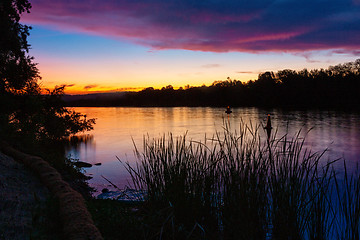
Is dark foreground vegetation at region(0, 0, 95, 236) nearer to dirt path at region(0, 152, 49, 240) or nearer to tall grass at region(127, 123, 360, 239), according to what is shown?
dirt path at region(0, 152, 49, 240)

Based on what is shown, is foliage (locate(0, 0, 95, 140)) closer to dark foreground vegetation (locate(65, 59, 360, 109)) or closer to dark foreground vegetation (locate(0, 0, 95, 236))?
dark foreground vegetation (locate(0, 0, 95, 236))

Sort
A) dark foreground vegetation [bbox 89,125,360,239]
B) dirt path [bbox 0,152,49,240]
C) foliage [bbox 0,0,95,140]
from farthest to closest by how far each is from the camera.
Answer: foliage [bbox 0,0,95,140], dark foreground vegetation [bbox 89,125,360,239], dirt path [bbox 0,152,49,240]

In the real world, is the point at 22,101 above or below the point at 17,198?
above

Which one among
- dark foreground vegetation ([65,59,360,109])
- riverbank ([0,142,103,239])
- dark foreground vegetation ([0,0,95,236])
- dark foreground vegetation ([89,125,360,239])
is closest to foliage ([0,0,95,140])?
dark foreground vegetation ([0,0,95,236])

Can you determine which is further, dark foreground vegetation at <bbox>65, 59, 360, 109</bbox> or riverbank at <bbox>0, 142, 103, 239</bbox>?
dark foreground vegetation at <bbox>65, 59, 360, 109</bbox>

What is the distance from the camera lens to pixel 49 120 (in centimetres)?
1686

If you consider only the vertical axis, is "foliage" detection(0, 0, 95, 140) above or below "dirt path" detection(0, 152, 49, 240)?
above

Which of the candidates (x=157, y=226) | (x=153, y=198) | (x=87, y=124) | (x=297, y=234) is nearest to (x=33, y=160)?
(x=153, y=198)

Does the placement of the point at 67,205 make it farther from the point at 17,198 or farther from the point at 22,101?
the point at 22,101

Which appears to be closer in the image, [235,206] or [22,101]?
[235,206]

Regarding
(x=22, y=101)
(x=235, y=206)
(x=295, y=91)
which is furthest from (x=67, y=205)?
(x=295, y=91)

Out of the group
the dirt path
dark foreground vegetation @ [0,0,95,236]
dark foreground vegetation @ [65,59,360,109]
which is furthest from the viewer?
dark foreground vegetation @ [65,59,360,109]

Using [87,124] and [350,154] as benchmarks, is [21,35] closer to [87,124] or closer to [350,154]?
[87,124]

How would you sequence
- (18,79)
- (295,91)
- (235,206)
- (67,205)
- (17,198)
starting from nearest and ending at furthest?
(235,206)
(67,205)
(17,198)
(18,79)
(295,91)
